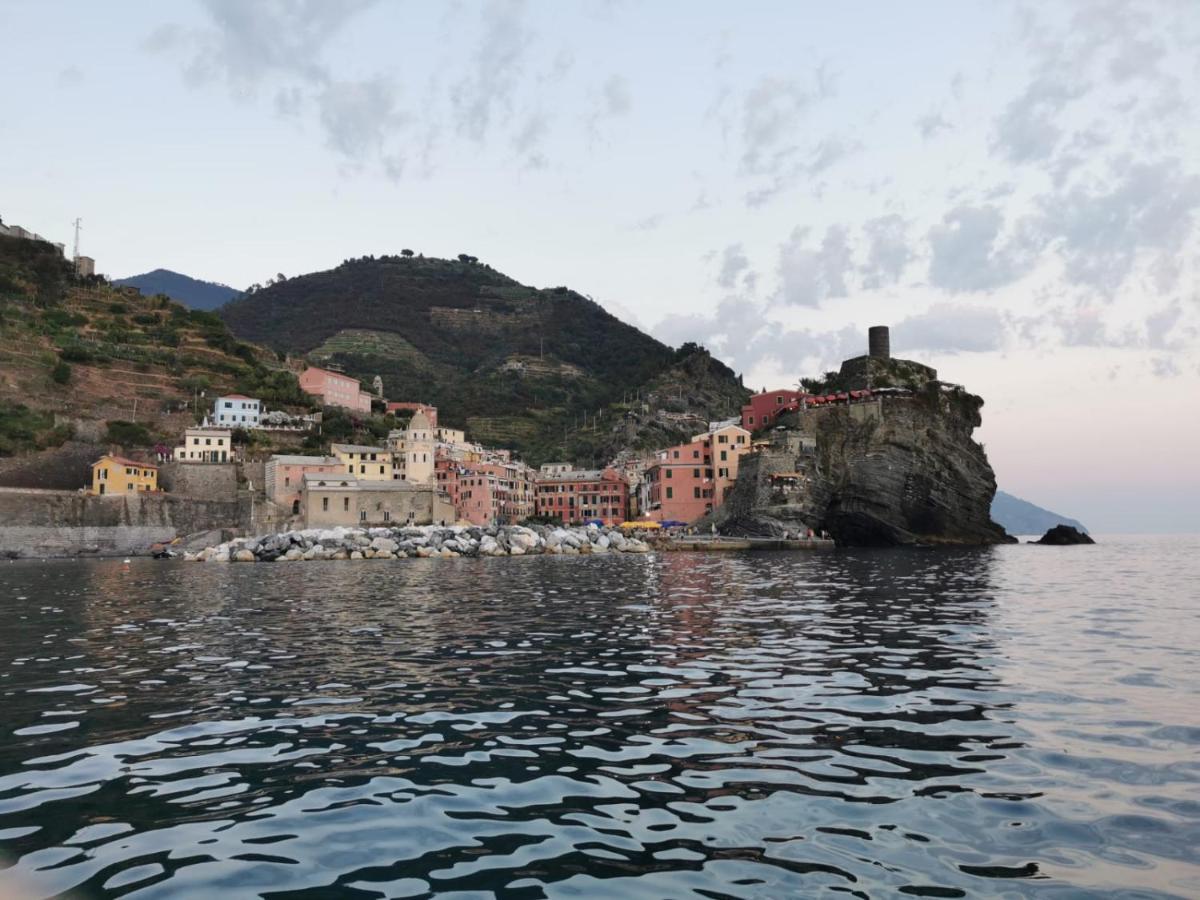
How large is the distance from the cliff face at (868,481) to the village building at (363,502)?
1196 inches

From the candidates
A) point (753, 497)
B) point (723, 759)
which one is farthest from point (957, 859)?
point (753, 497)

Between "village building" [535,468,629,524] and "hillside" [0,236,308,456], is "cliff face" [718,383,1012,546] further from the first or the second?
"hillside" [0,236,308,456]

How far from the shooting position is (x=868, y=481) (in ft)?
254

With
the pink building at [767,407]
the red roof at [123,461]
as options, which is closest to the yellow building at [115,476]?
the red roof at [123,461]

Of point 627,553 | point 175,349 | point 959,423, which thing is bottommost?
point 627,553

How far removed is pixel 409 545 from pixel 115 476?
33.2 metres

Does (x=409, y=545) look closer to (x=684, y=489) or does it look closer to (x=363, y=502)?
(x=363, y=502)

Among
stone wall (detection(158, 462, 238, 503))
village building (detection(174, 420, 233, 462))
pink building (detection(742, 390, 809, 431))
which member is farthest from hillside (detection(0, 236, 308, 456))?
pink building (detection(742, 390, 809, 431))

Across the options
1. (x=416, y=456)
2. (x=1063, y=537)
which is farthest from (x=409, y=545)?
(x=1063, y=537)

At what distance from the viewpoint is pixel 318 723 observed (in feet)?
31.9

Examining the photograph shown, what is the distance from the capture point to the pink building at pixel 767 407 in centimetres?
9469

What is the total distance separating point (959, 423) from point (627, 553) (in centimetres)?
4404

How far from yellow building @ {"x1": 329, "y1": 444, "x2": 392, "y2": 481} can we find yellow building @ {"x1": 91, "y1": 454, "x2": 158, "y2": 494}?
18.6 metres

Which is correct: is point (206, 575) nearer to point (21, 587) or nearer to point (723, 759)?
point (21, 587)
